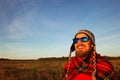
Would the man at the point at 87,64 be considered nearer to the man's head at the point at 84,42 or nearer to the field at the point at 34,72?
the man's head at the point at 84,42

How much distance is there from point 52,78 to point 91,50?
6817mm

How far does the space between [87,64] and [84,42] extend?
0.58 metres

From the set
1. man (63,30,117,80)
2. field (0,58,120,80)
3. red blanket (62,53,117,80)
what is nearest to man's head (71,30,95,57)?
man (63,30,117,80)

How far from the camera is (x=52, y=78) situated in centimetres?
1249

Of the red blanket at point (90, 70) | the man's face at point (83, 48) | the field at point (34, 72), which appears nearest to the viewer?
the red blanket at point (90, 70)

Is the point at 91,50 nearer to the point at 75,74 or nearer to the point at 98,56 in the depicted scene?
the point at 98,56

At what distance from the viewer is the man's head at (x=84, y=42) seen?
19.2 ft

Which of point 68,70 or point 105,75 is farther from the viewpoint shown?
point 68,70

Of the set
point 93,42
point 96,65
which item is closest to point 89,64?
point 96,65

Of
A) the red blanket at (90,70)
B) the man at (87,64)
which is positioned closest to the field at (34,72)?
the man at (87,64)

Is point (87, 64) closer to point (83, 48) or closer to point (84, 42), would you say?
point (83, 48)

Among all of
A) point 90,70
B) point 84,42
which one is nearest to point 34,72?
point 84,42

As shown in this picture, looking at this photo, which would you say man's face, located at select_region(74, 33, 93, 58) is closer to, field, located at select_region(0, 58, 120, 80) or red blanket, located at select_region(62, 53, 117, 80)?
red blanket, located at select_region(62, 53, 117, 80)

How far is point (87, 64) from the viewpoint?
18.8 ft
